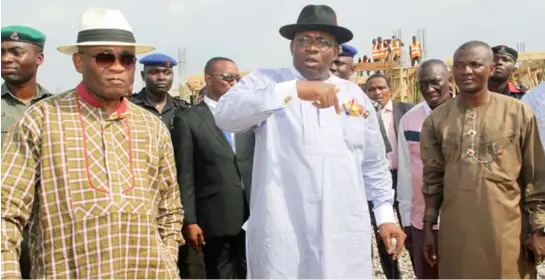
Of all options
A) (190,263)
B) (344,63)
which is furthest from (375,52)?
(190,263)

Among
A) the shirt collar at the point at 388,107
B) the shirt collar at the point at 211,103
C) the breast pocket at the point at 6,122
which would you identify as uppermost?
the shirt collar at the point at 211,103

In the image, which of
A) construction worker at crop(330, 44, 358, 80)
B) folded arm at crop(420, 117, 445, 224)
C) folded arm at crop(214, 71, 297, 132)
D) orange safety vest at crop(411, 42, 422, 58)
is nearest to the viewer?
folded arm at crop(214, 71, 297, 132)

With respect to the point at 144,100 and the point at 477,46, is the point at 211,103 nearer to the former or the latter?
the point at 144,100

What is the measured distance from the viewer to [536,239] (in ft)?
12.2

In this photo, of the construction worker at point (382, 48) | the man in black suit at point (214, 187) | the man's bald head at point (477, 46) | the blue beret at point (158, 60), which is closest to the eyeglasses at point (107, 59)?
the man in black suit at point (214, 187)

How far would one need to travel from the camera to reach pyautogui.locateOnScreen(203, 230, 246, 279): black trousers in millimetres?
4754

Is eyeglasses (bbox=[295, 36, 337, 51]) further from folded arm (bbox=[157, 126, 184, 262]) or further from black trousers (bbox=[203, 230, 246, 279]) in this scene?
black trousers (bbox=[203, 230, 246, 279])

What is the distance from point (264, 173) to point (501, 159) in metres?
1.40

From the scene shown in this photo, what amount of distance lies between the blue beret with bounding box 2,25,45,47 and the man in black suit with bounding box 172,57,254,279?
1.13 meters

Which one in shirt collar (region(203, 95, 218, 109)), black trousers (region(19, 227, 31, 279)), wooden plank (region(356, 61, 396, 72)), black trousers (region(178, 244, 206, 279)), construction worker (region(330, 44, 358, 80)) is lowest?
black trousers (region(178, 244, 206, 279))

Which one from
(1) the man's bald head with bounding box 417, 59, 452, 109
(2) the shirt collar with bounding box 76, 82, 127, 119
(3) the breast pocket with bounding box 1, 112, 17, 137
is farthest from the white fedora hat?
(1) the man's bald head with bounding box 417, 59, 452, 109

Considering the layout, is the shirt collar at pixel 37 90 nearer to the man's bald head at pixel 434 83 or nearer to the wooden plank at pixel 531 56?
the man's bald head at pixel 434 83

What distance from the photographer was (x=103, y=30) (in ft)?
9.21

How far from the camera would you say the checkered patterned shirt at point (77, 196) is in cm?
258
